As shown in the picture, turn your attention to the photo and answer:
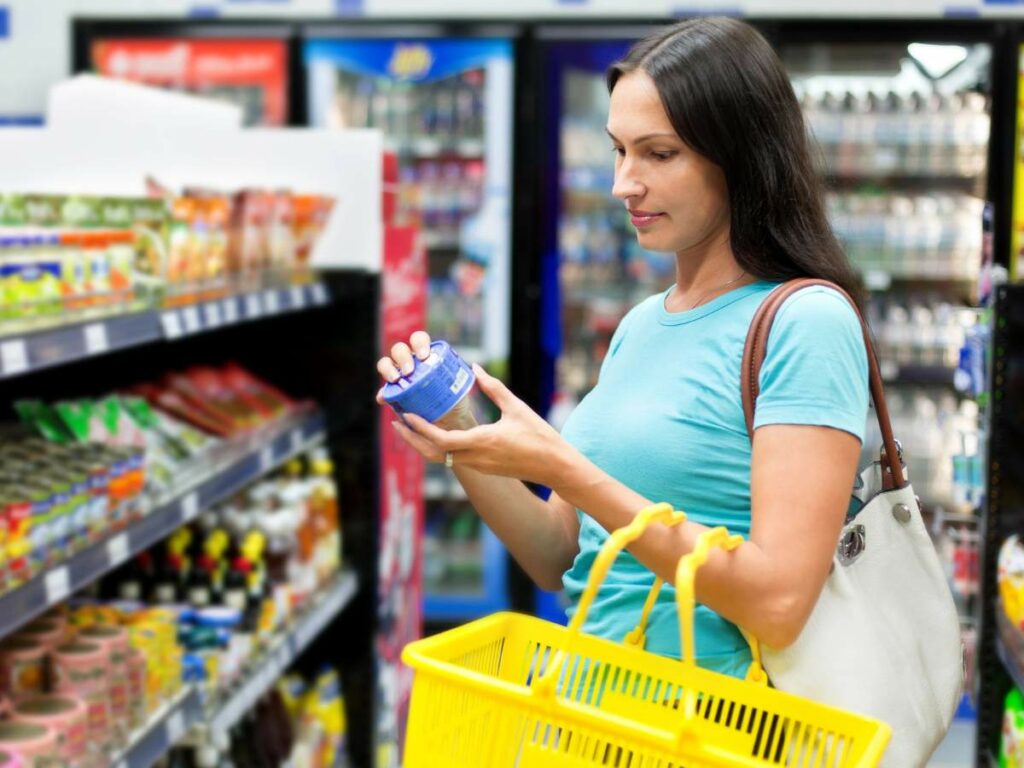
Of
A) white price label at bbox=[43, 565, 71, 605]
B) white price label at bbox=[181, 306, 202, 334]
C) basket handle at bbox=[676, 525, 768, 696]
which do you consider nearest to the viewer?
basket handle at bbox=[676, 525, 768, 696]

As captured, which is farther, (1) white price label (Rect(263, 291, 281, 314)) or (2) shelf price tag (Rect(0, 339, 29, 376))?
(1) white price label (Rect(263, 291, 281, 314))

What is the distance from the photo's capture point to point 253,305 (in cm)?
299

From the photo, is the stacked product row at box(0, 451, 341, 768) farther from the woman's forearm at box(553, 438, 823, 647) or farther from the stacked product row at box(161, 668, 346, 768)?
the woman's forearm at box(553, 438, 823, 647)

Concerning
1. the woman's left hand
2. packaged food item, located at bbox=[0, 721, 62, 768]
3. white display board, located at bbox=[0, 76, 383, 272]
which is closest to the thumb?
the woman's left hand

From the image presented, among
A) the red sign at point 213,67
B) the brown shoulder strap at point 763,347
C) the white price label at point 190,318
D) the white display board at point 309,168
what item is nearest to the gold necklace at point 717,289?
the brown shoulder strap at point 763,347

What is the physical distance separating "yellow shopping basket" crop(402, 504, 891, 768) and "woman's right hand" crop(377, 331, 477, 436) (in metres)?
0.22

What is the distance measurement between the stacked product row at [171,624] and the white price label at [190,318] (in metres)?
0.56

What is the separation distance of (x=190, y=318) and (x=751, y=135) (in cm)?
143

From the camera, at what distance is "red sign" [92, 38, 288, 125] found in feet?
17.4

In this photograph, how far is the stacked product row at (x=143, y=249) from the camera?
2.10m

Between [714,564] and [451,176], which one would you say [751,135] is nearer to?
[714,564]

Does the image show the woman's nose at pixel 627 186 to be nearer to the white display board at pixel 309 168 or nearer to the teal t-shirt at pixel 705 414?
the teal t-shirt at pixel 705 414

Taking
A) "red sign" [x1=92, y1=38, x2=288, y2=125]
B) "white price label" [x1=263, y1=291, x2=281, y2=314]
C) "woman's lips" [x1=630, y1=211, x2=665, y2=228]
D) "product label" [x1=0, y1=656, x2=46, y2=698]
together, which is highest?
"red sign" [x1=92, y1=38, x2=288, y2=125]

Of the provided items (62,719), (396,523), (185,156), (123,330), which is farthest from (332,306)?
(62,719)
